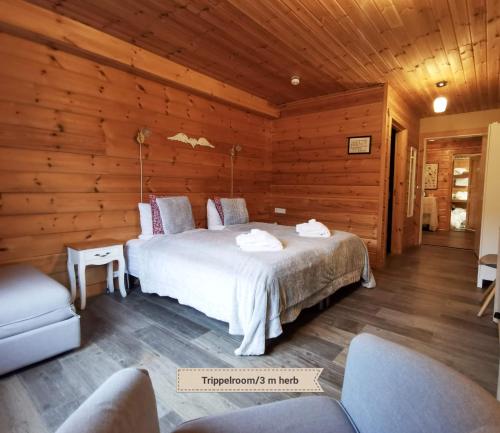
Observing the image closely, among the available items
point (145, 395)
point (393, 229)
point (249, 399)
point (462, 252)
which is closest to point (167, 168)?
point (249, 399)

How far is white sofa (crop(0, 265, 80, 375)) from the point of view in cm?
176

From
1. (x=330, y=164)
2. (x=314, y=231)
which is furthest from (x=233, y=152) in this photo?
(x=314, y=231)

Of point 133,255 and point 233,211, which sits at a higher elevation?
point 233,211

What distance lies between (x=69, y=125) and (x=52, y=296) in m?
1.69

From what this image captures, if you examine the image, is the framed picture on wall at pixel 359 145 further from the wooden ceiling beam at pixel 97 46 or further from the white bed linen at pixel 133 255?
the white bed linen at pixel 133 255

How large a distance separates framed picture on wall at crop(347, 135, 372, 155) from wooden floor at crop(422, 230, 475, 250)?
3.13m

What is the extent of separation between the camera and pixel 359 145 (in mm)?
4371

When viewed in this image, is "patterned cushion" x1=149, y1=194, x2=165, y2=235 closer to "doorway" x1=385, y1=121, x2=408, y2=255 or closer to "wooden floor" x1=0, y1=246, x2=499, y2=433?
"wooden floor" x1=0, y1=246, x2=499, y2=433

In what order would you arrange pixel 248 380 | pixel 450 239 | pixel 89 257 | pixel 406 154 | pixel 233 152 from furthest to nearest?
pixel 450 239
pixel 406 154
pixel 233 152
pixel 89 257
pixel 248 380

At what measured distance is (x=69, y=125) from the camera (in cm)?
283

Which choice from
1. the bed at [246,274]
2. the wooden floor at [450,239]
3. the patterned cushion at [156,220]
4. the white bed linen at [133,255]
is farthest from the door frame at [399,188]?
the white bed linen at [133,255]

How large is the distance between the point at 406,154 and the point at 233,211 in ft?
10.9

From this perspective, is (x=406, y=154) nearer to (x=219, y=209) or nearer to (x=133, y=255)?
(x=219, y=209)

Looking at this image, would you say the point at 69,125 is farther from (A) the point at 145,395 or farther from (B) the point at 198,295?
(A) the point at 145,395
